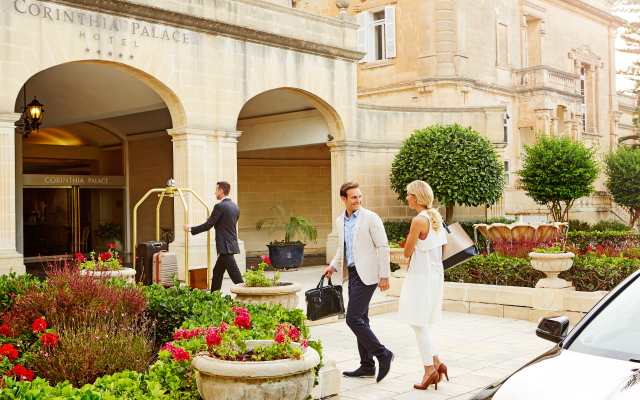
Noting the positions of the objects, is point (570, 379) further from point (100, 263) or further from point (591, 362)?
point (100, 263)

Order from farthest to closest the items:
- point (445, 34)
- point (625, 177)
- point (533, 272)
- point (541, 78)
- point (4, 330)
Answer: point (625, 177) < point (541, 78) < point (445, 34) < point (533, 272) < point (4, 330)

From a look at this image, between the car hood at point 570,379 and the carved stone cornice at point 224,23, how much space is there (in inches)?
445

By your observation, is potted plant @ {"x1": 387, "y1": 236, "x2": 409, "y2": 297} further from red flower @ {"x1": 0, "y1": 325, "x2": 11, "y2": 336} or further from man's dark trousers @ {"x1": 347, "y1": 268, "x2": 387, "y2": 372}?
red flower @ {"x1": 0, "y1": 325, "x2": 11, "y2": 336}

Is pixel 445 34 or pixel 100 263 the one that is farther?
pixel 445 34

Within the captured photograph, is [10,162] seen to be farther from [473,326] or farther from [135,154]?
[135,154]

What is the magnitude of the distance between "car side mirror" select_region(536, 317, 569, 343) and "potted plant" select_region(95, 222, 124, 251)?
60.2ft

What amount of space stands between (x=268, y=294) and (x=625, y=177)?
923 inches

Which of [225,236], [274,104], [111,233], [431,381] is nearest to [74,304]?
[431,381]

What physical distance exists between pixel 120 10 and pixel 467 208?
11178 mm

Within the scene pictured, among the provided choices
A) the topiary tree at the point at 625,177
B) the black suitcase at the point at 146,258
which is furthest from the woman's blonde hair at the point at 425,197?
the topiary tree at the point at 625,177

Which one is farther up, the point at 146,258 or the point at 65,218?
the point at 65,218

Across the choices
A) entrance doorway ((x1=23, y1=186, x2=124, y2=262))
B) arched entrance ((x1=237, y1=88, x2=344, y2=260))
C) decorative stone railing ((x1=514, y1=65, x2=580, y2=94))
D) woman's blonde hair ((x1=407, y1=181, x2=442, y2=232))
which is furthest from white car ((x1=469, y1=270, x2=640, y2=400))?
decorative stone railing ((x1=514, y1=65, x2=580, y2=94))

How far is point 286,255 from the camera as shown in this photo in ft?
55.1

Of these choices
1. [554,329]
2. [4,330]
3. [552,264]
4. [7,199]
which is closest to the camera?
[554,329]
